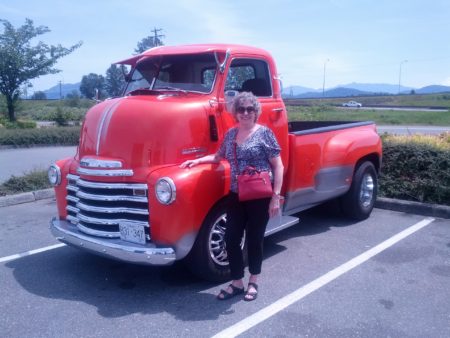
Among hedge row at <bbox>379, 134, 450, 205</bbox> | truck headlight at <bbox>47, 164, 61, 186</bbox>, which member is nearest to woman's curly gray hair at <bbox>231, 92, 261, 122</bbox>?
truck headlight at <bbox>47, 164, 61, 186</bbox>

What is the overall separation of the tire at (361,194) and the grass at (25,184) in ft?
18.3

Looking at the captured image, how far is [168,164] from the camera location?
4156 mm

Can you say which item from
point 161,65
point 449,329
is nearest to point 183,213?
point 161,65

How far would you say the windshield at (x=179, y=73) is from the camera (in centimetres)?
484

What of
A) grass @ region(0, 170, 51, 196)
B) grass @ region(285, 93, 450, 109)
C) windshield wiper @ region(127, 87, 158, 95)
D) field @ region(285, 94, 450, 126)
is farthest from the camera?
grass @ region(285, 93, 450, 109)

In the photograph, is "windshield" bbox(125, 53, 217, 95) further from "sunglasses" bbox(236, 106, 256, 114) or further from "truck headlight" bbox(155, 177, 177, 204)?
"truck headlight" bbox(155, 177, 177, 204)

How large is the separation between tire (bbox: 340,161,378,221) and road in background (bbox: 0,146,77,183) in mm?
7016

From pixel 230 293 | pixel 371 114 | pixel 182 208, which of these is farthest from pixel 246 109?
pixel 371 114

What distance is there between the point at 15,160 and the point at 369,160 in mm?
10444

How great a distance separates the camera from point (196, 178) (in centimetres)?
400

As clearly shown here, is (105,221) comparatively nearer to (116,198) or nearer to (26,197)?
(116,198)

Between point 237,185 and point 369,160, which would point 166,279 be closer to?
point 237,185

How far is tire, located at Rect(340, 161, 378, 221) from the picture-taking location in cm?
631

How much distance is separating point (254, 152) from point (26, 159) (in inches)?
442
